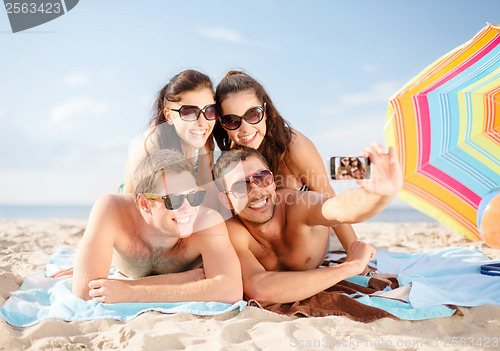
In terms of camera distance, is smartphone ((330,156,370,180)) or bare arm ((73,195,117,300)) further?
bare arm ((73,195,117,300))

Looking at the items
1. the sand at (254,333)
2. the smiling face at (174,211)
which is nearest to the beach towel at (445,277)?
the sand at (254,333)

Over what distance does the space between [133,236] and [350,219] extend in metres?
1.82

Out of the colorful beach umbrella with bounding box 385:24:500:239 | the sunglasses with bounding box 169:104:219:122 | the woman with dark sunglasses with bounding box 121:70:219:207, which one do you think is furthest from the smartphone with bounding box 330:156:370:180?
the colorful beach umbrella with bounding box 385:24:500:239

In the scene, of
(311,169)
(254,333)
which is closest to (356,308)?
(254,333)

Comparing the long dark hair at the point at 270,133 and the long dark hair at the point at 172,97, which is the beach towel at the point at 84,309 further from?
the long dark hair at the point at 270,133

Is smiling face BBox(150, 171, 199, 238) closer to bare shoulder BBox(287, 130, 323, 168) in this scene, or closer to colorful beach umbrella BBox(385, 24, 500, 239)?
bare shoulder BBox(287, 130, 323, 168)

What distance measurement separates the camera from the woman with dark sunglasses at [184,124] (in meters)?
4.18

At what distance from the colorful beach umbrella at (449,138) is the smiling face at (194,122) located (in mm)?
2003

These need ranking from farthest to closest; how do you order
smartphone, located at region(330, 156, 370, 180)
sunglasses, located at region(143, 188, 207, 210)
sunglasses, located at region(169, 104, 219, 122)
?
1. sunglasses, located at region(169, 104, 219, 122)
2. sunglasses, located at region(143, 188, 207, 210)
3. smartphone, located at region(330, 156, 370, 180)

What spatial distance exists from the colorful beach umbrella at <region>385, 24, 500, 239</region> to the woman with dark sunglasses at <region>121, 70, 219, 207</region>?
2.02 meters

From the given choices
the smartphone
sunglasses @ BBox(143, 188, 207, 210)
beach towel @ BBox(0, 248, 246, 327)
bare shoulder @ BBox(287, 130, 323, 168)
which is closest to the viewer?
the smartphone

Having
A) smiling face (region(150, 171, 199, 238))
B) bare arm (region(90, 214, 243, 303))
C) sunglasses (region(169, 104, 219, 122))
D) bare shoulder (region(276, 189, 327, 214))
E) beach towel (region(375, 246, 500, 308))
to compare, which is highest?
sunglasses (region(169, 104, 219, 122))

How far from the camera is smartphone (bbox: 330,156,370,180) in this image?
2424mm

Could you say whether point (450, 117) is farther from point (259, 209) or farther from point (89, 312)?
point (89, 312)
